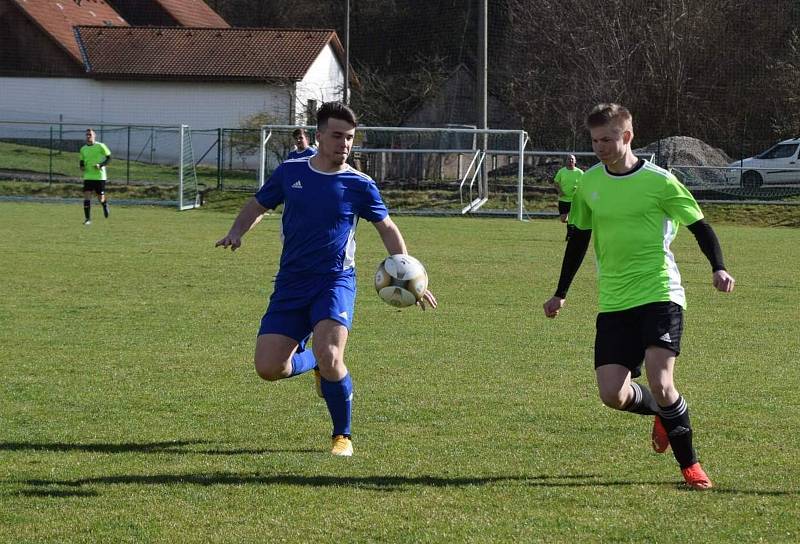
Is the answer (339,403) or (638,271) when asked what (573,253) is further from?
(339,403)

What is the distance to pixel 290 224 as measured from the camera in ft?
19.6

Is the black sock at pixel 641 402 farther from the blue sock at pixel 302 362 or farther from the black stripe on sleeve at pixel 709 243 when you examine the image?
the blue sock at pixel 302 362

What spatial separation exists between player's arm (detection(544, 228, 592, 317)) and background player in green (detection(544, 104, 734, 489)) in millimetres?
156

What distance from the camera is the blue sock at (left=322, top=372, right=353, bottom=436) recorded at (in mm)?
5797

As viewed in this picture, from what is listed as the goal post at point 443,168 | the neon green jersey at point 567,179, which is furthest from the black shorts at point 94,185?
the neon green jersey at point 567,179

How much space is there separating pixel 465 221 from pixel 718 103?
1526cm

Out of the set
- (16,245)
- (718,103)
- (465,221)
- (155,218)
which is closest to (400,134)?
(465,221)

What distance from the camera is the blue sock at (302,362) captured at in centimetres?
614

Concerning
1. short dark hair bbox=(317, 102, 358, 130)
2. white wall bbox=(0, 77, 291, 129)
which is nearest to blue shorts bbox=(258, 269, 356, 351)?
short dark hair bbox=(317, 102, 358, 130)

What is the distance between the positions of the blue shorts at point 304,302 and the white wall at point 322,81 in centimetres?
3700

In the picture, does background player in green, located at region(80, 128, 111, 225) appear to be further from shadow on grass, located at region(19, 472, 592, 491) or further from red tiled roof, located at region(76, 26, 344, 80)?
red tiled roof, located at region(76, 26, 344, 80)

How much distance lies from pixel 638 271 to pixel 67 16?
47.1 metres

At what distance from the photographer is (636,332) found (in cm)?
532

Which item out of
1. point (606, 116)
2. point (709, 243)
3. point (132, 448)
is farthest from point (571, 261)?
point (132, 448)
